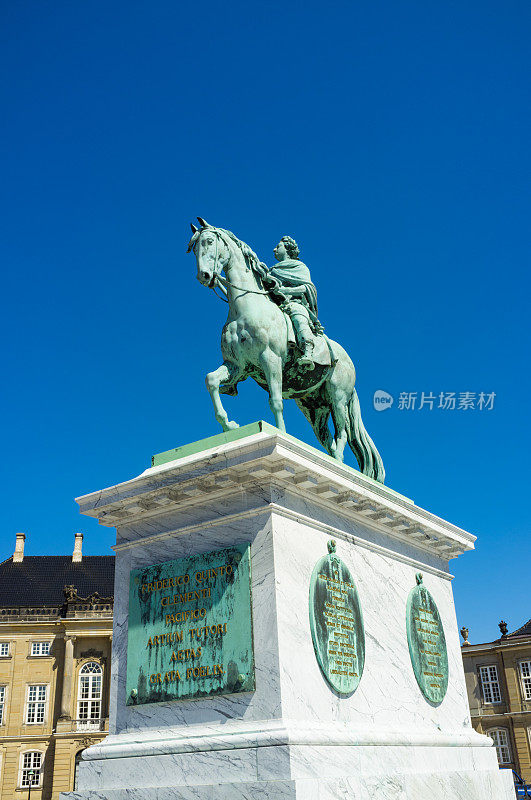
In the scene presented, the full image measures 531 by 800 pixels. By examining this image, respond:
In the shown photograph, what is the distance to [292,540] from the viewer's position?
6.20 meters

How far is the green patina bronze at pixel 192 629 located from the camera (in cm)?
582

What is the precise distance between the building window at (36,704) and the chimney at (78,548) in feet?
32.0

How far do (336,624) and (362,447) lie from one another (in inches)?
120

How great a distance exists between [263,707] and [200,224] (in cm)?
454

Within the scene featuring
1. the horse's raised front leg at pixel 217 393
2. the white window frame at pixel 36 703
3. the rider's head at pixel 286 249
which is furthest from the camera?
the white window frame at pixel 36 703

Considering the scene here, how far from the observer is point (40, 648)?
5109 cm

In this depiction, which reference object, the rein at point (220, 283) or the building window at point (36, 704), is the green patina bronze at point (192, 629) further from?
the building window at point (36, 704)

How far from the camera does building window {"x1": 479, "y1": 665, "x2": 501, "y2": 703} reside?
179 ft

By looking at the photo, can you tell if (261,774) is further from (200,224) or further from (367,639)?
(200,224)

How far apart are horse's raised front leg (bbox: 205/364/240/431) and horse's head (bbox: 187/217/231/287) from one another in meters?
0.85

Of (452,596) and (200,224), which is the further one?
(452,596)

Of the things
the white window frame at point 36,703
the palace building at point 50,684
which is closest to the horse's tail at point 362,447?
the palace building at point 50,684

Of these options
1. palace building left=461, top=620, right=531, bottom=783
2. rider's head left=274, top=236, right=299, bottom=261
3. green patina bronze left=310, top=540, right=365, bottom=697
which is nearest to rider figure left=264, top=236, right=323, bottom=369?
rider's head left=274, top=236, right=299, bottom=261

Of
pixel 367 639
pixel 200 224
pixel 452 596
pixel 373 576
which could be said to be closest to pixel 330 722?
pixel 367 639
